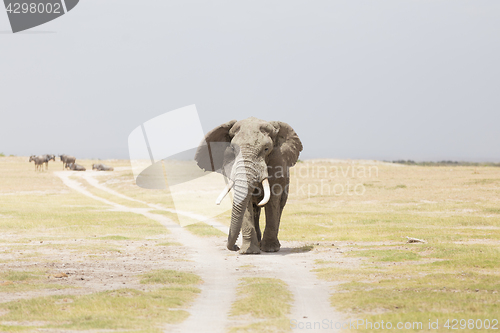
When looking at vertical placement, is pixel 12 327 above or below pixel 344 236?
above

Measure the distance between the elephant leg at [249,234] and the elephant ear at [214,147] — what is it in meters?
2.20

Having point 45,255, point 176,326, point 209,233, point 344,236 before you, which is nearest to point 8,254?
point 45,255

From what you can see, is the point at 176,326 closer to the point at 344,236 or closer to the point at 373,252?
the point at 373,252

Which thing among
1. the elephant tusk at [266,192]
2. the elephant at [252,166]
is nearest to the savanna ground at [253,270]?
the elephant at [252,166]

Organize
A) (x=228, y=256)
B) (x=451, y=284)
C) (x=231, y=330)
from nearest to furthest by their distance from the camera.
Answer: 1. (x=231, y=330)
2. (x=451, y=284)
3. (x=228, y=256)

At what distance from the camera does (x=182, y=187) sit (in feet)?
183

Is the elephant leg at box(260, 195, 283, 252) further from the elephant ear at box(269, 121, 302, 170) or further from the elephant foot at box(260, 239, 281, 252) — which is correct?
the elephant ear at box(269, 121, 302, 170)

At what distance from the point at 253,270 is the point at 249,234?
3.02m

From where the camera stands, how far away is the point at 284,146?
18.9m

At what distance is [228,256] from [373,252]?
16.2 feet

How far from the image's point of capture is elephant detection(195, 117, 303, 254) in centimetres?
1695

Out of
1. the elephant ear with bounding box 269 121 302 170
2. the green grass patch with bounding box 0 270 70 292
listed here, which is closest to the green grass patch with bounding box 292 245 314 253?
the elephant ear with bounding box 269 121 302 170

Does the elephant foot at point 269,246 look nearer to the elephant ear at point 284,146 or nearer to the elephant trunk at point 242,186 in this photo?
the elephant trunk at point 242,186

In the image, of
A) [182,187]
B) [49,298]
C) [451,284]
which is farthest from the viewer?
[182,187]
